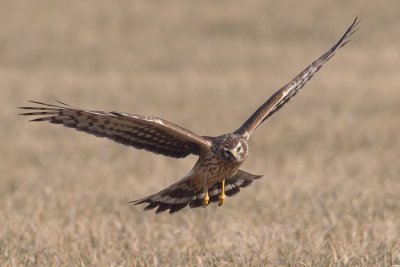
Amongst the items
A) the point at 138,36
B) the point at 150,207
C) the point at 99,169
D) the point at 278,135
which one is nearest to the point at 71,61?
the point at 138,36

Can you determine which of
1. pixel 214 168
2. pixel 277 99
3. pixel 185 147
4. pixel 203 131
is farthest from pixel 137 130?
pixel 203 131

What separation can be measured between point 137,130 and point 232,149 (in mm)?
643

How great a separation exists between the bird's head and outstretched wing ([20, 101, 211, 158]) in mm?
144

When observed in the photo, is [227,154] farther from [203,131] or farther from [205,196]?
[203,131]

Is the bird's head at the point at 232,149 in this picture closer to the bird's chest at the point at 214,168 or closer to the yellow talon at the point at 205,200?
the bird's chest at the point at 214,168

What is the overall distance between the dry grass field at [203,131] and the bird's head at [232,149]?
477 millimetres

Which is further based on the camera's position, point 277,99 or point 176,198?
point 277,99

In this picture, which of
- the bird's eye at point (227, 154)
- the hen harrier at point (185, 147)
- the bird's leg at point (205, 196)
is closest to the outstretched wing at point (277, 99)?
the hen harrier at point (185, 147)

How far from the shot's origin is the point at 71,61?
2495cm

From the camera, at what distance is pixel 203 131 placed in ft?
47.2

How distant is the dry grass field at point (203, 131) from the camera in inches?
232

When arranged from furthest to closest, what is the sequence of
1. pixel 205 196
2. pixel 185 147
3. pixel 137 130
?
pixel 185 147 → pixel 205 196 → pixel 137 130

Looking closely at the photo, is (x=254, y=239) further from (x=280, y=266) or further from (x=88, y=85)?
(x=88, y=85)

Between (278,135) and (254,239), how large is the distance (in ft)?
24.0
